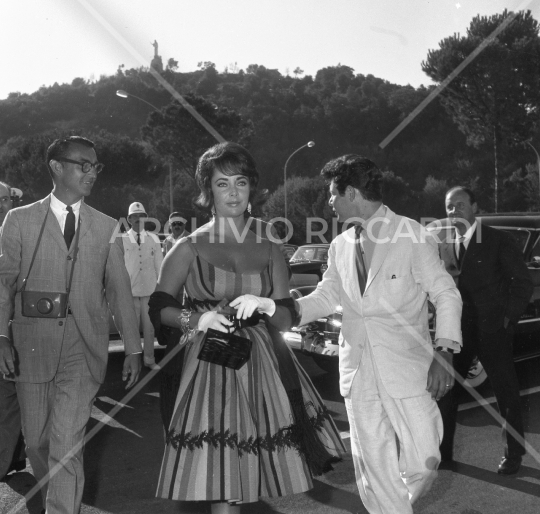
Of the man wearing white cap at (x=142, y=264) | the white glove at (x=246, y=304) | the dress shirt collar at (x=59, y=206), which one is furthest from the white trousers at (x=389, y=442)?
the man wearing white cap at (x=142, y=264)

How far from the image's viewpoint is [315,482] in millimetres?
4359

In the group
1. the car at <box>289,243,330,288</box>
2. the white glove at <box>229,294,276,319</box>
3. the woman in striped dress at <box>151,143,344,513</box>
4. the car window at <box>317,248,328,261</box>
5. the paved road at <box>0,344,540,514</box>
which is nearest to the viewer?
the woman in striped dress at <box>151,143,344,513</box>

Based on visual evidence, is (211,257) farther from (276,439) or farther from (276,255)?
(276,439)

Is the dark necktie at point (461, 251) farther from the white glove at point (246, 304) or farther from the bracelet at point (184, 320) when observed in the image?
the bracelet at point (184, 320)

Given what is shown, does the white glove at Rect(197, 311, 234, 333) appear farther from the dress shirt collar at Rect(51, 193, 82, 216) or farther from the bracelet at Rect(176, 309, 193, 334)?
the dress shirt collar at Rect(51, 193, 82, 216)

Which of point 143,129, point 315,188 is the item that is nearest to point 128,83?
point 143,129

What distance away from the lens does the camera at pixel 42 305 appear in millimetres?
3346

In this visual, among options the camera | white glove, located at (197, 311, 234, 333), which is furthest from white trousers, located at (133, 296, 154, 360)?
white glove, located at (197, 311, 234, 333)

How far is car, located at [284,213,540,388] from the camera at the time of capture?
22.6 feet

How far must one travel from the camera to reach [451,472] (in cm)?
455

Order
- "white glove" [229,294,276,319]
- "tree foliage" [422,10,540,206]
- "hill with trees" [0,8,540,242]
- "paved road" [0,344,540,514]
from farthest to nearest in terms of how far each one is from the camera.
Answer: "hill with trees" [0,8,540,242], "tree foliage" [422,10,540,206], "paved road" [0,344,540,514], "white glove" [229,294,276,319]

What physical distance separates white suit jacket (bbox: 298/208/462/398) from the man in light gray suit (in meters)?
0.98

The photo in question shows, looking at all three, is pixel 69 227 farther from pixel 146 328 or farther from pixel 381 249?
pixel 146 328

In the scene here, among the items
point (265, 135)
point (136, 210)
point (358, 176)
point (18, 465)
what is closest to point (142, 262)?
point (136, 210)
